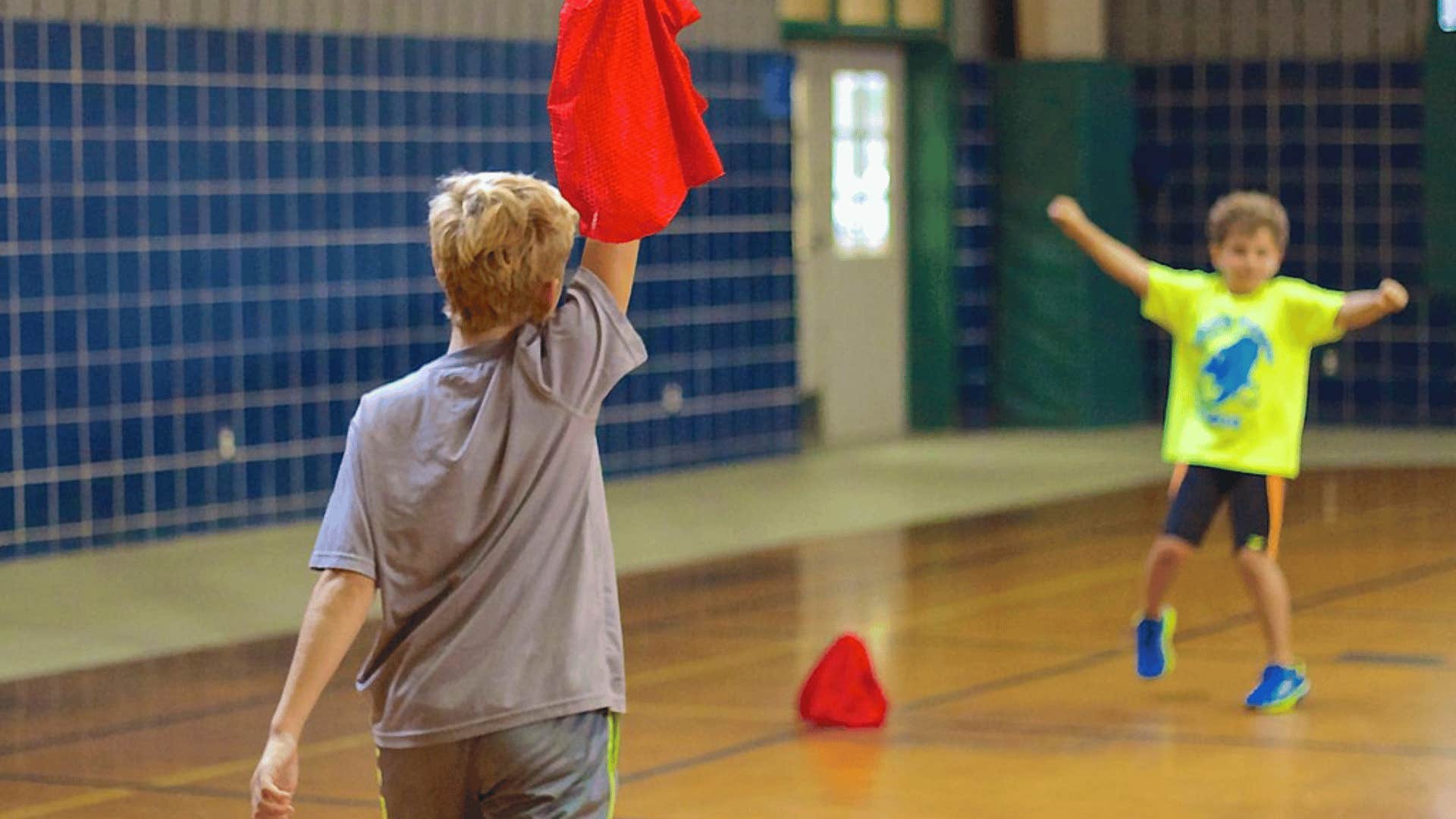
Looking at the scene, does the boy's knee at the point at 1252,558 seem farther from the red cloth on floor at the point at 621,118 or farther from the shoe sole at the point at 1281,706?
the red cloth on floor at the point at 621,118

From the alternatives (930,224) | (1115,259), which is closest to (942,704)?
(1115,259)

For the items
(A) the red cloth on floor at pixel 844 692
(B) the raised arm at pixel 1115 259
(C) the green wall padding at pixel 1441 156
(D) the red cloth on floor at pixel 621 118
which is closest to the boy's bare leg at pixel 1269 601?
(B) the raised arm at pixel 1115 259

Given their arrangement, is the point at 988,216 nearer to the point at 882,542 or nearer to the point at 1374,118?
the point at 1374,118

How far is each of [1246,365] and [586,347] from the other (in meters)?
4.05

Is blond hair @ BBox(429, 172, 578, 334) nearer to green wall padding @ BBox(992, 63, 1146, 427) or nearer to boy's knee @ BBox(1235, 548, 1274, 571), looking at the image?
boy's knee @ BBox(1235, 548, 1274, 571)

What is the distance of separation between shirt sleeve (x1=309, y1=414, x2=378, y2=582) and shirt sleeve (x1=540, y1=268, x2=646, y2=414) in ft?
0.88

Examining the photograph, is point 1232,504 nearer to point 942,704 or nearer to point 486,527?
point 942,704

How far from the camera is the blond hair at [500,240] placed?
10.3 feet

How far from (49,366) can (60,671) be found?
2609 millimetres

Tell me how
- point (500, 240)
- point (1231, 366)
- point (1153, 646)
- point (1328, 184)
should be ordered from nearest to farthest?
point (500, 240) → point (1231, 366) → point (1153, 646) → point (1328, 184)

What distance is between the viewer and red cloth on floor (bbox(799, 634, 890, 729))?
680cm

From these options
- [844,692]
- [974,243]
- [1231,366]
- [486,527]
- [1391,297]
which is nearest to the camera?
[486,527]

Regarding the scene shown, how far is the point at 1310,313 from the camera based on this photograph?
6930mm

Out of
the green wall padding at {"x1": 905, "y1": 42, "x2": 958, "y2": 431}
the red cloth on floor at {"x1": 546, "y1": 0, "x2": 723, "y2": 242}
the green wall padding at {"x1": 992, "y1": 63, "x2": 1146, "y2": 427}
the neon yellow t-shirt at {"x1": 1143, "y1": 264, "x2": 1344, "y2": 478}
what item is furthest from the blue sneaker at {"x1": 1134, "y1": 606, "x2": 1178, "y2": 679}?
the green wall padding at {"x1": 992, "y1": 63, "x2": 1146, "y2": 427}
